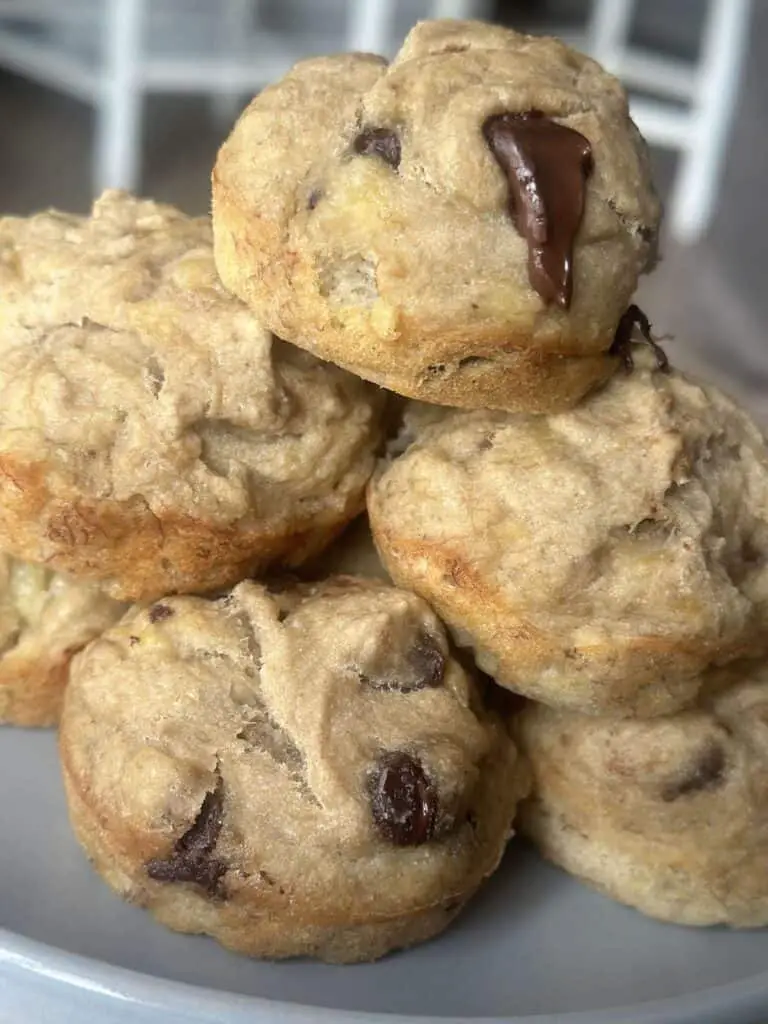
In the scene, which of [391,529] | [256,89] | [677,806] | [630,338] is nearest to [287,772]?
[391,529]

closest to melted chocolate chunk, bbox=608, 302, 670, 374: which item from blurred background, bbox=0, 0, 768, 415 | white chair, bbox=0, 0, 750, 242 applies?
blurred background, bbox=0, 0, 768, 415

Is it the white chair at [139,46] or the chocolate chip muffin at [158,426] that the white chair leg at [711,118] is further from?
the chocolate chip muffin at [158,426]

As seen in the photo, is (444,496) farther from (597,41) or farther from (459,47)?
(597,41)

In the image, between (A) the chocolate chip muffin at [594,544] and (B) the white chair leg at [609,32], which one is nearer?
(A) the chocolate chip muffin at [594,544]

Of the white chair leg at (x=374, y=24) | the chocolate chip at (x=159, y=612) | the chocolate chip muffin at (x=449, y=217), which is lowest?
the chocolate chip at (x=159, y=612)

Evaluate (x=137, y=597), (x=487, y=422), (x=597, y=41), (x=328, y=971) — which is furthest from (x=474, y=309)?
(x=597, y=41)

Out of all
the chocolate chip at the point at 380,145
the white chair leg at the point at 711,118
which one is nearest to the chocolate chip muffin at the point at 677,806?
the chocolate chip at the point at 380,145

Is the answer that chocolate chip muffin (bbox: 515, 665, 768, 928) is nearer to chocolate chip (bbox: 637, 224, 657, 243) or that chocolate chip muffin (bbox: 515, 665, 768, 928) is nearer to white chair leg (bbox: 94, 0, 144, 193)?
chocolate chip (bbox: 637, 224, 657, 243)
